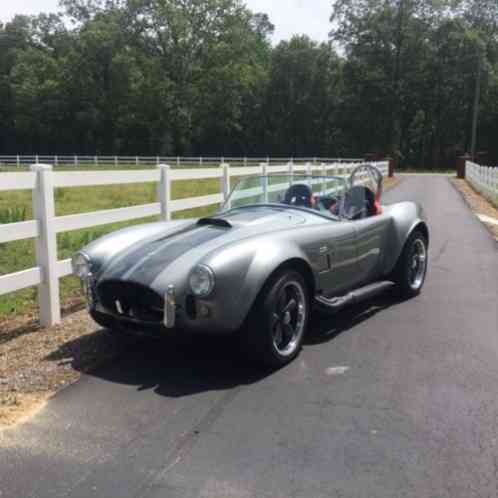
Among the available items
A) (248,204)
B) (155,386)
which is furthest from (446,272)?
(155,386)

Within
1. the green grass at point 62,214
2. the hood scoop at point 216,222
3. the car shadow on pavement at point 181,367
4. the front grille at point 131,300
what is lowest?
the car shadow on pavement at point 181,367

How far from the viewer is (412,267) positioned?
20.3 feet

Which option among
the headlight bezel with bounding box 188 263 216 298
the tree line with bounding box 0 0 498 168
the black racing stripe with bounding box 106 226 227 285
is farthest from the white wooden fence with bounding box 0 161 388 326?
the tree line with bounding box 0 0 498 168

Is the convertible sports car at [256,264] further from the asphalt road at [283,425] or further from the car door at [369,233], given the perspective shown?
the asphalt road at [283,425]

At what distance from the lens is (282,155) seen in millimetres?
70062

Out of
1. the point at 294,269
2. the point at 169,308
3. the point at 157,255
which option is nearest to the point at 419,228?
the point at 294,269

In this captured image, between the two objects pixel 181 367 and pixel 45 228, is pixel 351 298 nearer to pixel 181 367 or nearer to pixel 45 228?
pixel 181 367

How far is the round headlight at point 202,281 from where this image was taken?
373 cm

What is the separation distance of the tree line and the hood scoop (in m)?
53.2

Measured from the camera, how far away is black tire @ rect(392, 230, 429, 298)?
593cm

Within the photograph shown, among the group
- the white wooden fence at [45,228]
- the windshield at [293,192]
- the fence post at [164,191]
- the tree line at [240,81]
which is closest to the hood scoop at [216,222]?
the windshield at [293,192]

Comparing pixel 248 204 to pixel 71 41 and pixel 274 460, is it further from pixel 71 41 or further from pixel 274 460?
pixel 71 41

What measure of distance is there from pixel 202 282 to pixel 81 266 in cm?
120

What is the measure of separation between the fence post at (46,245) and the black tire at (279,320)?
2085mm
